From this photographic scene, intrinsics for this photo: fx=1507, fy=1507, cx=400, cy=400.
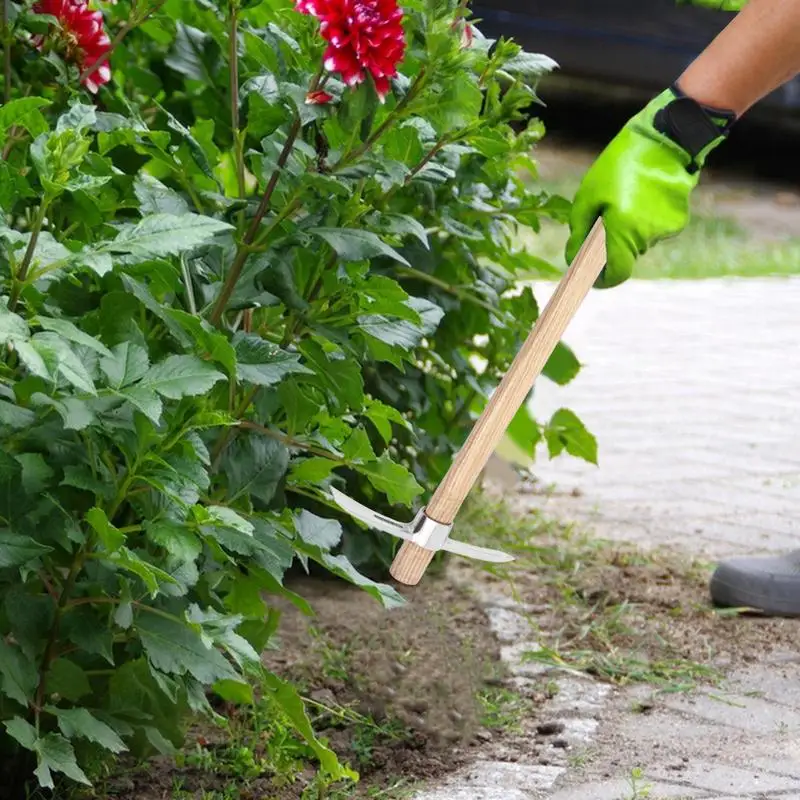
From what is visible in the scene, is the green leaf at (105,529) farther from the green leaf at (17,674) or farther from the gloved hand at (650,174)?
the gloved hand at (650,174)

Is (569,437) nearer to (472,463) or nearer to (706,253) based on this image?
(472,463)

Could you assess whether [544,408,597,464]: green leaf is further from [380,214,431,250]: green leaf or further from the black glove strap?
[380,214,431,250]: green leaf

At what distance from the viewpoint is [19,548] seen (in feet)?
6.38

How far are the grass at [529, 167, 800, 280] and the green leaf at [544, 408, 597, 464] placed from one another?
3474 mm

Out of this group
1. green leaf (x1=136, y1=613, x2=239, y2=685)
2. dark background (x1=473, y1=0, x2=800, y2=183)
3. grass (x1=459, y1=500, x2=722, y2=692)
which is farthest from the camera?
dark background (x1=473, y1=0, x2=800, y2=183)

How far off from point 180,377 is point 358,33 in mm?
489

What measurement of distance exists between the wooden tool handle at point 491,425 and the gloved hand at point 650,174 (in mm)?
217

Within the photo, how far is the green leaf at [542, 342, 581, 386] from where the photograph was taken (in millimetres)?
3323

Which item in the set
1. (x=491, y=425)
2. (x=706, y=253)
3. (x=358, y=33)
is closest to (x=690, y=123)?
(x=491, y=425)

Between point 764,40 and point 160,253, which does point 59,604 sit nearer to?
point 160,253

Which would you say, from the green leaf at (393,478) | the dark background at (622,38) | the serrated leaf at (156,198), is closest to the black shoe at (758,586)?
the green leaf at (393,478)

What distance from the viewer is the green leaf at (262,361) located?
200cm

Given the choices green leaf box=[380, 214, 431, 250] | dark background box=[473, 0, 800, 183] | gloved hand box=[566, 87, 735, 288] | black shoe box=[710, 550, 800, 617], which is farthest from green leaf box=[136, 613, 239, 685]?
dark background box=[473, 0, 800, 183]

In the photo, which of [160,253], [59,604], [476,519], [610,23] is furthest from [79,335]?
[610,23]
